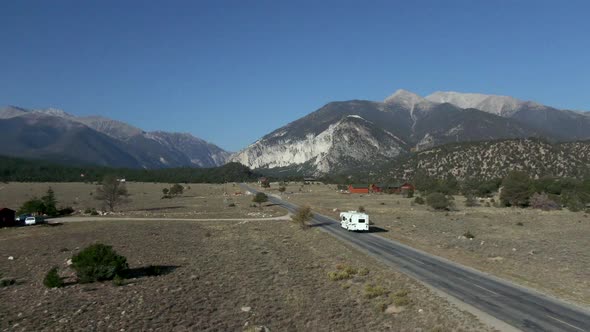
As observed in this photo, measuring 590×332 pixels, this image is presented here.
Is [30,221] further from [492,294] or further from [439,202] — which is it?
[439,202]

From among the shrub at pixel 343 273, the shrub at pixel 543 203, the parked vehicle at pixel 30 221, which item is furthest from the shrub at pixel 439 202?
the parked vehicle at pixel 30 221

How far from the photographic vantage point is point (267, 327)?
750 inches

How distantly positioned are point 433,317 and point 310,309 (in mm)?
5956

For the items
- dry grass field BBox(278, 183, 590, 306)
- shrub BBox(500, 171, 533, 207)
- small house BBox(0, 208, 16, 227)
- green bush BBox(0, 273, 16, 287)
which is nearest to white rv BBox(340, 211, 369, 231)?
dry grass field BBox(278, 183, 590, 306)

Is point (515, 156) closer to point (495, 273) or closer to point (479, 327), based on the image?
point (495, 273)

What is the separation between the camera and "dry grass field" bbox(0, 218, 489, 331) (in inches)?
771

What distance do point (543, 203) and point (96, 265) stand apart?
92.2 meters

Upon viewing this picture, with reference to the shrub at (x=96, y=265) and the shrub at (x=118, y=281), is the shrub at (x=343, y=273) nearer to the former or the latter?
the shrub at (x=118, y=281)

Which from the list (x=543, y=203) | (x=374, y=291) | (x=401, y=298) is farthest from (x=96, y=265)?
(x=543, y=203)

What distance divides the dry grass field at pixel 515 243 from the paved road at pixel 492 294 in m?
1.63

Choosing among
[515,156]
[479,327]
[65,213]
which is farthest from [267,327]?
[515,156]

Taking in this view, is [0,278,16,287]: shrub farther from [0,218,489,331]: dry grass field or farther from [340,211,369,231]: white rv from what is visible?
[340,211,369,231]: white rv

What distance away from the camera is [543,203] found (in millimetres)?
92500

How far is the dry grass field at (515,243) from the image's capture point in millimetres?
29359
